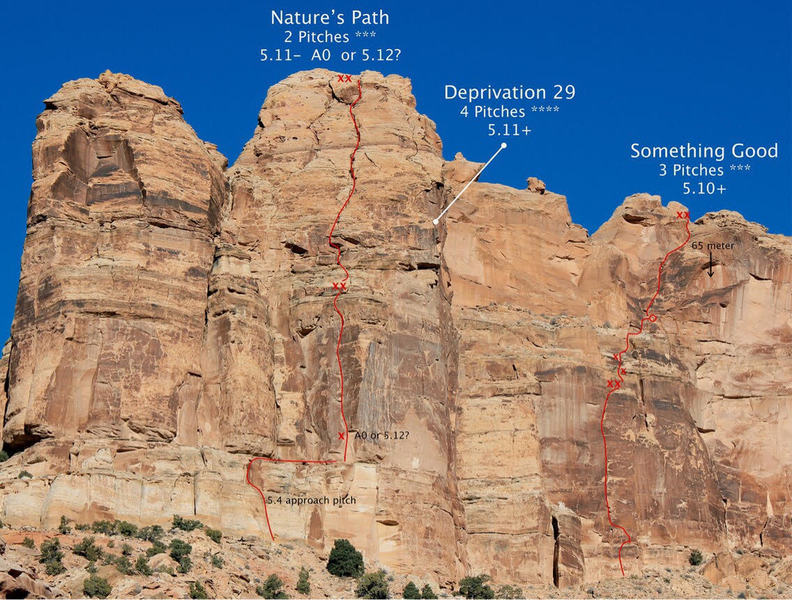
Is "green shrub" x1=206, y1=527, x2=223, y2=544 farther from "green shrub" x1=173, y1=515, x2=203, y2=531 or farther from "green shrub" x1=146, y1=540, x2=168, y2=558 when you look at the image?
"green shrub" x1=146, y1=540, x2=168, y2=558

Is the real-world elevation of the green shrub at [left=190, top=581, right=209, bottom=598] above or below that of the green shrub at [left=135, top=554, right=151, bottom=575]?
below

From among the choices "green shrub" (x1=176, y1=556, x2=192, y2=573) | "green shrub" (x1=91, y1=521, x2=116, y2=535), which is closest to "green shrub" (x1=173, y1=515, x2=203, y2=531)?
"green shrub" (x1=91, y1=521, x2=116, y2=535)

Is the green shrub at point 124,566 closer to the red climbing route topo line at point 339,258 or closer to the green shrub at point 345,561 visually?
the green shrub at point 345,561

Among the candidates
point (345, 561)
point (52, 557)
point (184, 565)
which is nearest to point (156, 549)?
point (184, 565)

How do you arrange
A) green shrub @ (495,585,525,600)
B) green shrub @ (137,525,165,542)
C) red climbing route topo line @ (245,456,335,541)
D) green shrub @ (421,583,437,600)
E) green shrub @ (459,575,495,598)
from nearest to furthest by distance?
1. green shrub @ (137,525,165,542)
2. green shrub @ (421,583,437,600)
3. red climbing route topo line @ (245,456,335,541)
4. green shrub @ (459,575,495,598)
5. green shrub @ (495,585,525,600)

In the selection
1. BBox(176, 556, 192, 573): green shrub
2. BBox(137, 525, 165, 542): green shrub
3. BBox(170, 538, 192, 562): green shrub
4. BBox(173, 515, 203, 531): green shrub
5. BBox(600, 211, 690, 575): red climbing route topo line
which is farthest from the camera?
BBox(600, 211, 690, 575): red climbing route topo line

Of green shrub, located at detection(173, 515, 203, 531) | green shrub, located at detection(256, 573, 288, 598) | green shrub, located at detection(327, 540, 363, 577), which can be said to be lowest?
green shrub, located at detection(256, 573, 288, 598)

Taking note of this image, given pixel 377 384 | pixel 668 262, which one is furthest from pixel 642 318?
pixel 377 384

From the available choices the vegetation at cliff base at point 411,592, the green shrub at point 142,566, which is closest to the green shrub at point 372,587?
the vegetation at cliff base at point 411,592
